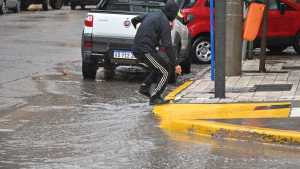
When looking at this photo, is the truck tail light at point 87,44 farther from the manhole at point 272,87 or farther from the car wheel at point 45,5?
the car wheel at point 45,5

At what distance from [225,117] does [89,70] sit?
16.2ft

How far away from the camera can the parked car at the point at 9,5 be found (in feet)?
118

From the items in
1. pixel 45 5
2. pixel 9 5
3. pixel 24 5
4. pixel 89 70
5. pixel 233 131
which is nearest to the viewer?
pixel 233 131

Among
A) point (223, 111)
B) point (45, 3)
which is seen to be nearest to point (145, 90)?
point (223, 111)

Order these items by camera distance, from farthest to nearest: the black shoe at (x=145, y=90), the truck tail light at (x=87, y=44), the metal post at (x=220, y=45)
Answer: the truck tail light at (x=87, y=44), the black shoe at (x=145, y=90), the metal post at (x=220, y=45)

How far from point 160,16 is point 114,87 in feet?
9.07

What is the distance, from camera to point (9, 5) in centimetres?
3769

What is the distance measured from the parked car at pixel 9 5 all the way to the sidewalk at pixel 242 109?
2416 cm

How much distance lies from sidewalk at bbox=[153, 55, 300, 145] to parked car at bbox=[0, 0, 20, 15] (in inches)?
951

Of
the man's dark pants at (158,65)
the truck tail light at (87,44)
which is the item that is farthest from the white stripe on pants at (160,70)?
the truck tail light at (87,44)

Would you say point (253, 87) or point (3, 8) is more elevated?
point (253, 87)

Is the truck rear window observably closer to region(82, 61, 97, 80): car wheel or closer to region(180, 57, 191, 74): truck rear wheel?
region(82, 61, 97, 80): car wheel

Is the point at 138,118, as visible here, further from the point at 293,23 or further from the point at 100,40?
the point at 293,23

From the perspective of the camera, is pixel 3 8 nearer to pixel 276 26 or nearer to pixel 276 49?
pixel 276 49
